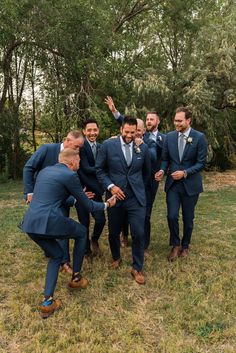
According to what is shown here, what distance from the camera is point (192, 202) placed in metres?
4.88

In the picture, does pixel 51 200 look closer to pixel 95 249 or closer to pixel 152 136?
pixel 95 249

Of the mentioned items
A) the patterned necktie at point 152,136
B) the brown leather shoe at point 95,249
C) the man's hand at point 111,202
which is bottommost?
the brown leather shoe at point 95,249

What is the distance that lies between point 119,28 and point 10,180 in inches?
255

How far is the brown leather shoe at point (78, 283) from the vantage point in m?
4.08

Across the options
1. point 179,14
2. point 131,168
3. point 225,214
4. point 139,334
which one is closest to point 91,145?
point 131,168

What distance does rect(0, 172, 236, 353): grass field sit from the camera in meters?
3.20

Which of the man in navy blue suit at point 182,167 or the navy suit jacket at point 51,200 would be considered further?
the man in navy blue suit at point 182,167

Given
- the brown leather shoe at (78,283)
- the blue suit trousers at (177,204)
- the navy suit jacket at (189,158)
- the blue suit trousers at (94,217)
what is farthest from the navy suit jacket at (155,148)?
the brown leather shoe at (78,283)

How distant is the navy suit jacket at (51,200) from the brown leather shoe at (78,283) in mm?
775

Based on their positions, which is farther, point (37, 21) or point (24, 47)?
point (24, 47)

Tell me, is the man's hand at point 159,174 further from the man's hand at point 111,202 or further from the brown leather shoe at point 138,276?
the brown leather shoe at point 138,276

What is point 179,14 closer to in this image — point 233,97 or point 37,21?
point 233,97

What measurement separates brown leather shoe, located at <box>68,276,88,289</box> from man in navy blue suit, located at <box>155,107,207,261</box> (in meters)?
1.33

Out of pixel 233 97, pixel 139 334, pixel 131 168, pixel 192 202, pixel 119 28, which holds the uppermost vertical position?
pixel 119 28
